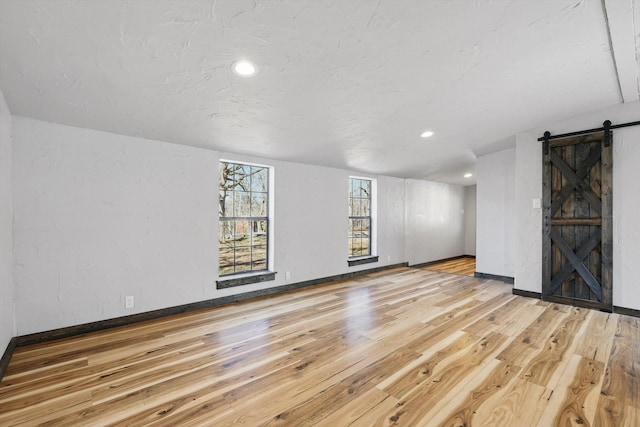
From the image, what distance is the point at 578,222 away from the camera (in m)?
3.99

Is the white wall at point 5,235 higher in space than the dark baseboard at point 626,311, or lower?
higher

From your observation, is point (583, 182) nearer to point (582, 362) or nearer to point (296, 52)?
point (582, 362)

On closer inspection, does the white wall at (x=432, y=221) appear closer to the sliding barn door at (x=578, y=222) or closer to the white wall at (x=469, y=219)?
the white wall at (x=469, y=219)

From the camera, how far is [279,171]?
4617 millimetres

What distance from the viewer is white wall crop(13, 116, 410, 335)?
9.04 ft

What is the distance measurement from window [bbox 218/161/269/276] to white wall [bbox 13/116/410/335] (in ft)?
0.66

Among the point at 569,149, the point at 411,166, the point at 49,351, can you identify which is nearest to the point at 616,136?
the point at 569,149

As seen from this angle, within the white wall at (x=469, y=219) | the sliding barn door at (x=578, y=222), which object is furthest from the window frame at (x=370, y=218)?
the white wall at (x=469, y=219)

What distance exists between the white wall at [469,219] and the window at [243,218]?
6.63m

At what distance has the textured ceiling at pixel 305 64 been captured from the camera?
5.84ft

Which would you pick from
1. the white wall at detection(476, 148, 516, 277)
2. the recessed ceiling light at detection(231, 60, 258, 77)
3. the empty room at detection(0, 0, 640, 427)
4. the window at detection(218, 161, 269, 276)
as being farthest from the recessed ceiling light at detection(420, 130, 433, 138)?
the recessed ceiling light at detection(231, 60, 258, 77)

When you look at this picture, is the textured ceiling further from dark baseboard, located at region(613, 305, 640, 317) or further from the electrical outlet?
dark baseboard, located at region(613, 305, 640, 317)

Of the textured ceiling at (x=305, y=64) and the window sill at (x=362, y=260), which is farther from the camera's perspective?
the window sill at (x=362, y=260)

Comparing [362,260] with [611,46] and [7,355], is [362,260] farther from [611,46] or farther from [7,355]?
[7,355]
